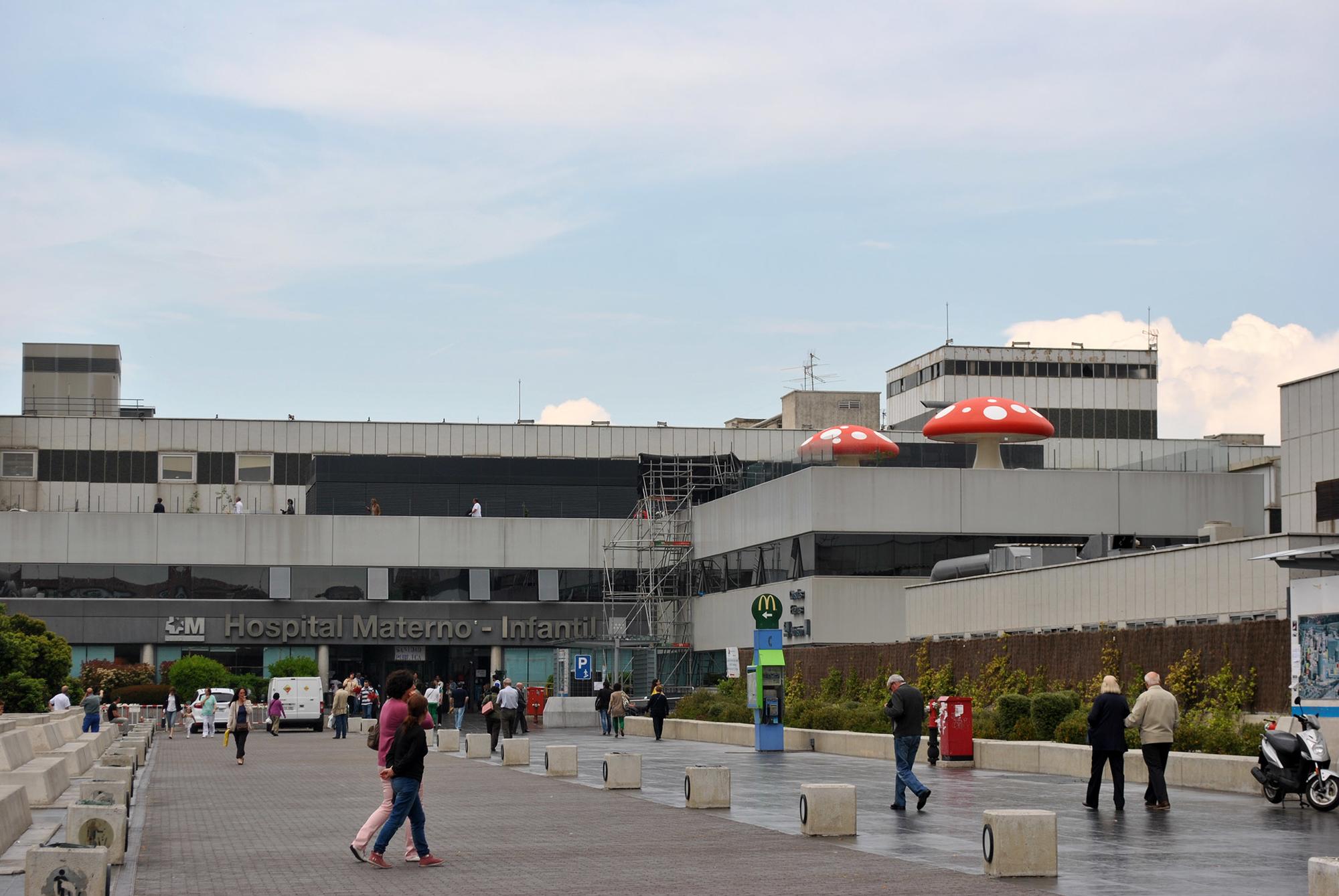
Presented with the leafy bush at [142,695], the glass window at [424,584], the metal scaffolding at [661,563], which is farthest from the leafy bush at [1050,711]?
the glass window at [424,584]

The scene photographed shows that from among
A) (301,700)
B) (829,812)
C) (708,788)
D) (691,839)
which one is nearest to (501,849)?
(691,839)

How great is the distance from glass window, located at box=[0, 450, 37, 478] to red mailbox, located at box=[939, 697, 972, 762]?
64022mm

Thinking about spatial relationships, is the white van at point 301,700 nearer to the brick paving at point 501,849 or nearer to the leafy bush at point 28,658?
the leafy bush at point 28,658

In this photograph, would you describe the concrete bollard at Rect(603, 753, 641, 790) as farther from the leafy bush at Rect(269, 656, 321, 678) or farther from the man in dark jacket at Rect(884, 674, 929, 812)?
the leafy bush at Rect(269, 656, 321, 678)

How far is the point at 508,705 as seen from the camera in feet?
127

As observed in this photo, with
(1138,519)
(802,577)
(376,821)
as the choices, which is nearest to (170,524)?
(802,577)

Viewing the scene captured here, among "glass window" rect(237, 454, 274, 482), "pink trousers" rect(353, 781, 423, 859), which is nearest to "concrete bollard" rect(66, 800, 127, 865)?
"pink trousers" rect(353, 781, 423, 859)

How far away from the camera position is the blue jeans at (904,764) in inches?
778

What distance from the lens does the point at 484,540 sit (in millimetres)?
74312

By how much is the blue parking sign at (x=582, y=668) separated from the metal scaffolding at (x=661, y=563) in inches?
55.8

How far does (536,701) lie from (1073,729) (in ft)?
124

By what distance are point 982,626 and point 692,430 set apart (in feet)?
150

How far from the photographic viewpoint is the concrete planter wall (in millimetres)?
22703

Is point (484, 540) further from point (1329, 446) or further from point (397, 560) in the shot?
point (1329, 446)
